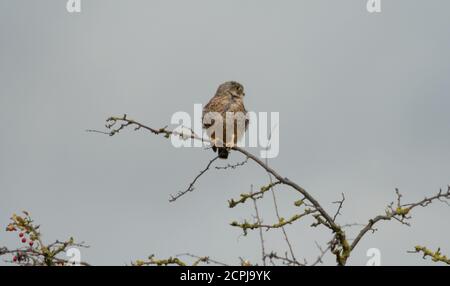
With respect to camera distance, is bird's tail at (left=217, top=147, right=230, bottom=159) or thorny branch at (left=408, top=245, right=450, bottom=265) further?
bird's tail at (left=217, top=147, right=230, bottom=159)

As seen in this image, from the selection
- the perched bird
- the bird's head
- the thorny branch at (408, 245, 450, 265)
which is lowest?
the thorny branch at (408, 245, 450, 265)

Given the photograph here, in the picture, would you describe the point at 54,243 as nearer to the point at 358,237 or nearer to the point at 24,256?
the point at 24,256

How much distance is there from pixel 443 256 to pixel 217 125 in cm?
660

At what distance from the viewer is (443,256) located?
5426 millimetres

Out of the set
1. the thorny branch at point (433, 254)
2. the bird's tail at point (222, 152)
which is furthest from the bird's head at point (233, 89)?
the thorny branch at point (433, 254)

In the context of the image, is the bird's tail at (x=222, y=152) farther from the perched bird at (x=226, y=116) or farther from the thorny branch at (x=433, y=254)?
the thorny branch at (x=433, y=254)

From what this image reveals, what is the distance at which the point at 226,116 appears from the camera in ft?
38.7

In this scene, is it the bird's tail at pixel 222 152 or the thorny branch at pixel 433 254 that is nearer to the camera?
the thorny branch at pixel 433 254

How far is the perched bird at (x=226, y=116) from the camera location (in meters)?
11.5

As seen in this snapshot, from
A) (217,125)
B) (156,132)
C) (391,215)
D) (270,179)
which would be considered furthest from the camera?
(217,125)

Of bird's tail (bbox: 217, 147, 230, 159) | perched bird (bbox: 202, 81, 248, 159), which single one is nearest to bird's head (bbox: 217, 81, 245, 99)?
perched bird (bbox: 202, 81, 248, 159)

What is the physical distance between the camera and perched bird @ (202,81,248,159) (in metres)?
11.5

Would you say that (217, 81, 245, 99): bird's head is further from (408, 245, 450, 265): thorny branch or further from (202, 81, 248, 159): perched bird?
(408, 245, 450, 265): thorny branch
